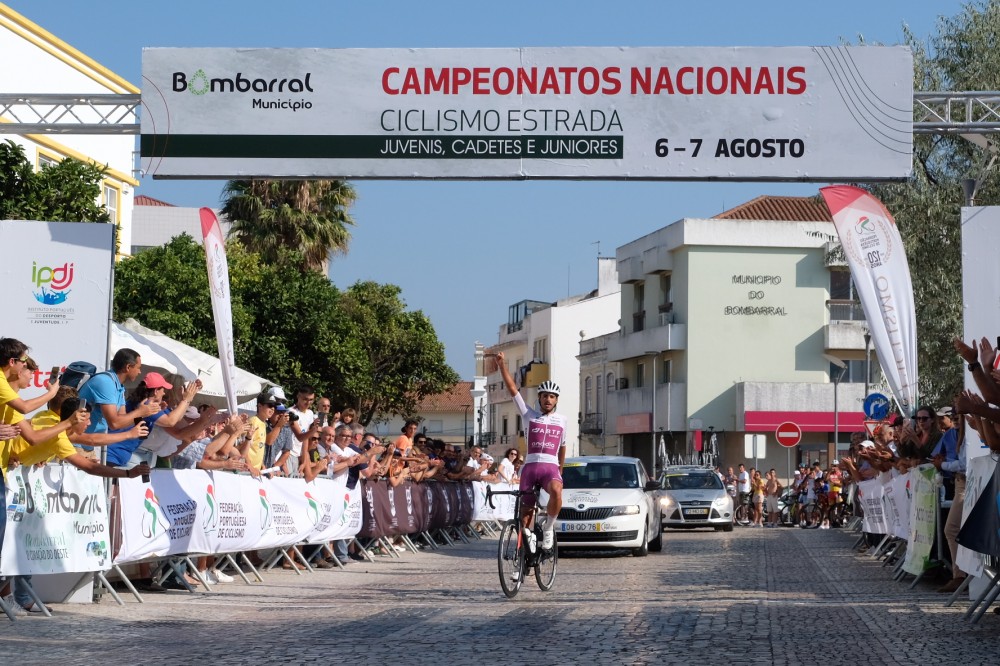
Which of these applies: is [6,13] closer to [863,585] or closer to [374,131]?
[374,131]

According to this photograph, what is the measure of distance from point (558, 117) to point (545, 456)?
4.02m

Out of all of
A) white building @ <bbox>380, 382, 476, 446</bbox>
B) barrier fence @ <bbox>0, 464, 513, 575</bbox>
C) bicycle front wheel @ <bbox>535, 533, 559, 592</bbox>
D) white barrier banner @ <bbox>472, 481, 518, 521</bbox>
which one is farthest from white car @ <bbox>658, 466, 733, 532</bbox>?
white building @ <bbox>380, 382, 476, 446</bbox>

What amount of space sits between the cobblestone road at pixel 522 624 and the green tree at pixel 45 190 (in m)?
11.8

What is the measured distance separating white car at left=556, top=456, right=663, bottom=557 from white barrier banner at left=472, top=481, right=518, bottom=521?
507cm

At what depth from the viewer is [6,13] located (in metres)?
39.7

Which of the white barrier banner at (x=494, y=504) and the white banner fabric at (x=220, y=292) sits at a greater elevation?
the white banner fabric at (x=220, y=292)

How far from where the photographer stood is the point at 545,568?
14.8 meters

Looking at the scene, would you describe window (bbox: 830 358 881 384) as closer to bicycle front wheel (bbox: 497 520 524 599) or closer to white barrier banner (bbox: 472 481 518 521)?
white barrier banner (bbox: 472 481 518 521)

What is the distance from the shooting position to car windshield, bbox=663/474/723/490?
3725 centimetres

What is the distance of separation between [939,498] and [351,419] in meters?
9.68

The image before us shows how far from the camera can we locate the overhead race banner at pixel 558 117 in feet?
54.0

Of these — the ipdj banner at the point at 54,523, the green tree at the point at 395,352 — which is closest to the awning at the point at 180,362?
the ipdj banner at the point at 54,523

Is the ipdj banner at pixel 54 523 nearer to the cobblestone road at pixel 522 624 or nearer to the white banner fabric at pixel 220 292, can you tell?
the cobblestone road at pixel 522 624

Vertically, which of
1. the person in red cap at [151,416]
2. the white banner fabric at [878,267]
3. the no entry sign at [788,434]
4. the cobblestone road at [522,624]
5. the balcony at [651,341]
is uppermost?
the balcony at [651,341]
